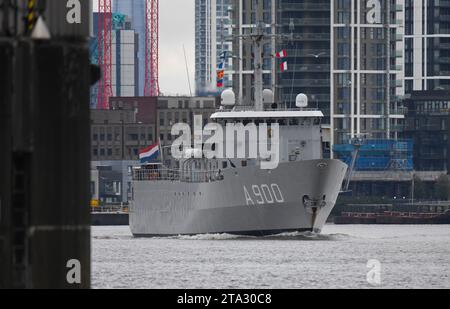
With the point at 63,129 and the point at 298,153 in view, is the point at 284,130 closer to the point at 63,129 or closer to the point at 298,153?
the point at 298,153

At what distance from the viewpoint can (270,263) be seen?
57.9 m

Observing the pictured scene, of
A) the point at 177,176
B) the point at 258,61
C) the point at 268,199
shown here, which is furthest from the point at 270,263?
the point at 177,176

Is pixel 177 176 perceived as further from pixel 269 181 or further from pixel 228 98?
pixel 269 181

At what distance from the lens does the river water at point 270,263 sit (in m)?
46.8

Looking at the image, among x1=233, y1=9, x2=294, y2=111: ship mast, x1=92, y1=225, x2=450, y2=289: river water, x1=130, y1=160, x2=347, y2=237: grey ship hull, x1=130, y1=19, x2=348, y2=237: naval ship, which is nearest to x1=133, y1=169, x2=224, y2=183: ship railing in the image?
x1=130, y1=19, x2=348, y2=237: naval ship

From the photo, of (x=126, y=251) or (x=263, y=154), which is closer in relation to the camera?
(x=126, y=251)

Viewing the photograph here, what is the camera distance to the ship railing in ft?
272

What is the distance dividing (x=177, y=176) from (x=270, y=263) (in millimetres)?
34264

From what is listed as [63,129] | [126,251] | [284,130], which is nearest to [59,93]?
[63,129]

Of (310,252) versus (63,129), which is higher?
(63,129)

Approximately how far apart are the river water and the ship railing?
11.0 feet

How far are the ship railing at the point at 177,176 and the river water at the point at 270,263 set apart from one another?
3.36 m

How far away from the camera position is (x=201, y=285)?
44719 millimetres

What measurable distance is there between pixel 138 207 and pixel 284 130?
1979 centimetres
